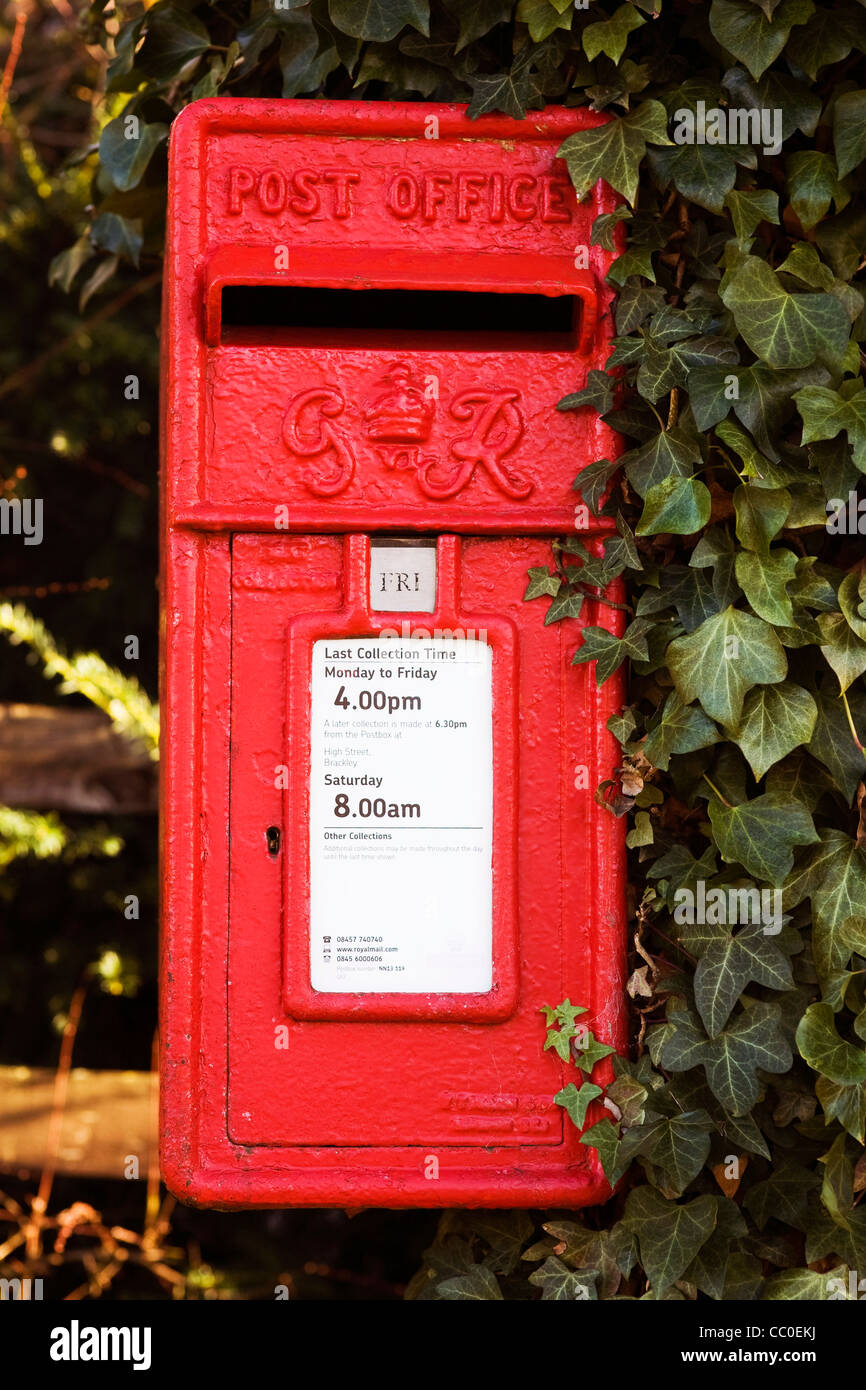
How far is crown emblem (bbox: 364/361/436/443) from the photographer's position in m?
1.70

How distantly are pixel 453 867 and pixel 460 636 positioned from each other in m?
0.33

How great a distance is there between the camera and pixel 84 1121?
298cm

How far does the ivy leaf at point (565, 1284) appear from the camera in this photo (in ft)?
5.88

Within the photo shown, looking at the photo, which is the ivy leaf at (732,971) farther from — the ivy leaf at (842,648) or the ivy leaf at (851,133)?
the ivy leaf at (851,133)

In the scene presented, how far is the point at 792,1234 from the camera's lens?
188cm

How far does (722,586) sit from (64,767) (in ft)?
6.41

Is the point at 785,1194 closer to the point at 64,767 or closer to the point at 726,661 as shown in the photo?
the point at 726,661

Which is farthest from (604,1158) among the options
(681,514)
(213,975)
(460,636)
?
(681,514)

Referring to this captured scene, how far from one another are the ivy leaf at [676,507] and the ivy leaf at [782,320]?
20 centimetres

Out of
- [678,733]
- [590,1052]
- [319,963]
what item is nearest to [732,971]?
[590,1052]

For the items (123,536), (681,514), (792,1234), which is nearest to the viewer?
(681,514)

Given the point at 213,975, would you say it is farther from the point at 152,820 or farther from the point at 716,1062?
the point at 152,820

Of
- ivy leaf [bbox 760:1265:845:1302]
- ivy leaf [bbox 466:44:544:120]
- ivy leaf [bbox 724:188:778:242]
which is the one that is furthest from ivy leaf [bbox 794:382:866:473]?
ivy leaf [bbox 760:1265:845:1302]

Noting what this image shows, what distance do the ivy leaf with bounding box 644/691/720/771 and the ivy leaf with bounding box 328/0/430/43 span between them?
107 cm
